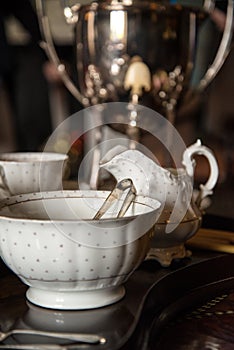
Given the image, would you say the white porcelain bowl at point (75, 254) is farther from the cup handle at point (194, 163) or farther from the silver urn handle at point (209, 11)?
the silver urn handle at point (209, 11)

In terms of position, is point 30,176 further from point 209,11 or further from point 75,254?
point 209,11

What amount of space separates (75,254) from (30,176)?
0.29 metres

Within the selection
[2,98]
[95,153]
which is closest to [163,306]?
[95,153]

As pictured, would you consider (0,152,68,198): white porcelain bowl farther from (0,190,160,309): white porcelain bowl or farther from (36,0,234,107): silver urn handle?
(36,0,234,107): silver urn handle

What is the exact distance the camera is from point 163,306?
2.34 feet

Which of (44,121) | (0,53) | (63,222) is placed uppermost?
(63,222)

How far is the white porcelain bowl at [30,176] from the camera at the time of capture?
886mm

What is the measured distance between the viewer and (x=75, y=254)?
62cm

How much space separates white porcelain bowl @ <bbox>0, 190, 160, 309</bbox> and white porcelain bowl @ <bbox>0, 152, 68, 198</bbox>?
20 centimetres

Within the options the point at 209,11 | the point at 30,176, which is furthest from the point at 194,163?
the point at 209,11

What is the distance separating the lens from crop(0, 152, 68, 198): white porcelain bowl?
0.89 metres

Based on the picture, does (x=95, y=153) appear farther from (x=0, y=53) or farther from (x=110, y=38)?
(x=0, y=53)

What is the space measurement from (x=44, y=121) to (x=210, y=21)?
2328 mm

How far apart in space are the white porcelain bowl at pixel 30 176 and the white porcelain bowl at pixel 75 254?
20 cm
